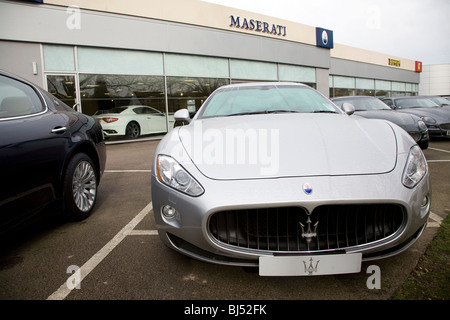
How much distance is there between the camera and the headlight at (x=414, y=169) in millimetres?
1734

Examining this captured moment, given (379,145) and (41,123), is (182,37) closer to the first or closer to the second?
(41,123)

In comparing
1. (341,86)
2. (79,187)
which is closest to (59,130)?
(79,187)

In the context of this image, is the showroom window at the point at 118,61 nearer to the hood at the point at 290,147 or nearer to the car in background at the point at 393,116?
the car in background at the point at 393,116

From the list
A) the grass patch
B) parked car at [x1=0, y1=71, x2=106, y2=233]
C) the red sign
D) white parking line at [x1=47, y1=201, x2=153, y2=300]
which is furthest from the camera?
the red sign

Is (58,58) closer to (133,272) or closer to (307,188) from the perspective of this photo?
(133,272)

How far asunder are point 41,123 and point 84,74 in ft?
25.8

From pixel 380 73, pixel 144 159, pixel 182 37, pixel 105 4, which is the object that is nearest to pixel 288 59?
pixel 182 37

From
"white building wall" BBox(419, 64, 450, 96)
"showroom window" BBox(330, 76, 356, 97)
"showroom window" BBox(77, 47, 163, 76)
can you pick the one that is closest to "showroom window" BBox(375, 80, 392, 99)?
"showroom window" BBox(330, 76, 356, 97)

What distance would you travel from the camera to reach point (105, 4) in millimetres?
9617

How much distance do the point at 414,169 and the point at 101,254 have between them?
222 centimetres

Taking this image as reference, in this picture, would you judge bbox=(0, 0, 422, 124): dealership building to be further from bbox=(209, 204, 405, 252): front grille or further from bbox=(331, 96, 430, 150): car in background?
bbox=(209, 204, 405, 252): front grille

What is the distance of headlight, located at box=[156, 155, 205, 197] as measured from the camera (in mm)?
1703

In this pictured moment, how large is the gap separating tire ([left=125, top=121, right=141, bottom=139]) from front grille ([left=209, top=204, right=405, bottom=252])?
9209 millimetres

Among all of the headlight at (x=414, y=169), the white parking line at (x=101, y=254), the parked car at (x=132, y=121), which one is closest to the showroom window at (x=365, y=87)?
the parked car at (x=132, y=121)
